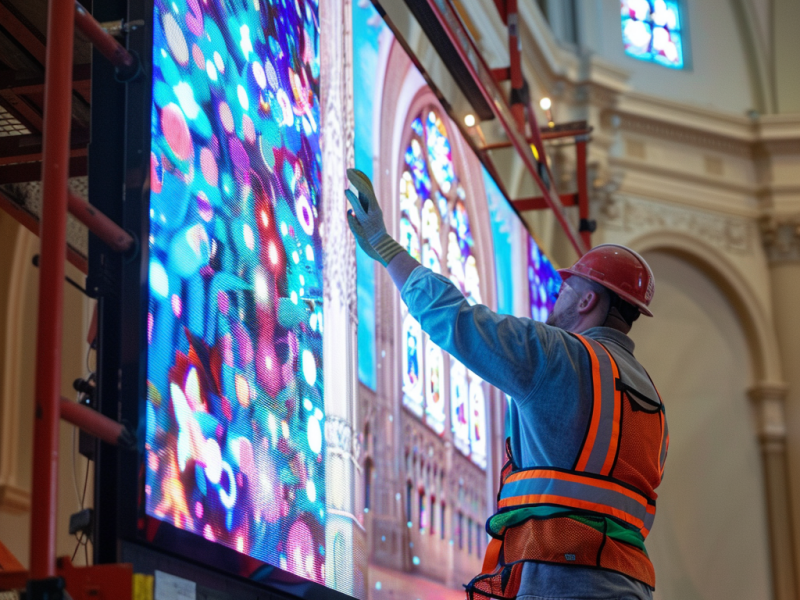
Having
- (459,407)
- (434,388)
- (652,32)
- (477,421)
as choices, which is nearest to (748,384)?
(652,32)

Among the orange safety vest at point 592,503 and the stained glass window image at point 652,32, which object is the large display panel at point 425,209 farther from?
the stained glass window image at point 652,32

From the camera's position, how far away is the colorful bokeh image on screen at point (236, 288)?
2.24m

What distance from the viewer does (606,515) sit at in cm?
258

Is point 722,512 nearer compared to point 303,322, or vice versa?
point 303,322

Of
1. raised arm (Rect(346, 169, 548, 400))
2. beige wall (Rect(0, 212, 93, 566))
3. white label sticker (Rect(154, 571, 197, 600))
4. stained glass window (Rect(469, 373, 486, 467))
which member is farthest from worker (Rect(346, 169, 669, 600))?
beige wall (Rect(0, 212, 93, 566))

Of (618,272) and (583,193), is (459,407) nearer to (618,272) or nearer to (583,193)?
(618,272)

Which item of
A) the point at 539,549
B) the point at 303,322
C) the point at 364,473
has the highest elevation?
the point at 303,322

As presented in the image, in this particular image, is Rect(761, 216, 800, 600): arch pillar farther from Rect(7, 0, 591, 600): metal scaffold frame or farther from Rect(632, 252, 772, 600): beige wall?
Rect(7, 0, 591, 600): metal scaffold frame

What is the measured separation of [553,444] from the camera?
2594 mm

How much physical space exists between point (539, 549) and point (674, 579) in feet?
27.1

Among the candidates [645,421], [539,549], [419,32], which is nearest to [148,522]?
[539,549]

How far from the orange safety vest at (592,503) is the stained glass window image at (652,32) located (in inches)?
379

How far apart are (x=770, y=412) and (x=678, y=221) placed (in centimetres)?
208

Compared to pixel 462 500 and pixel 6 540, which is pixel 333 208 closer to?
pixel 462 500
